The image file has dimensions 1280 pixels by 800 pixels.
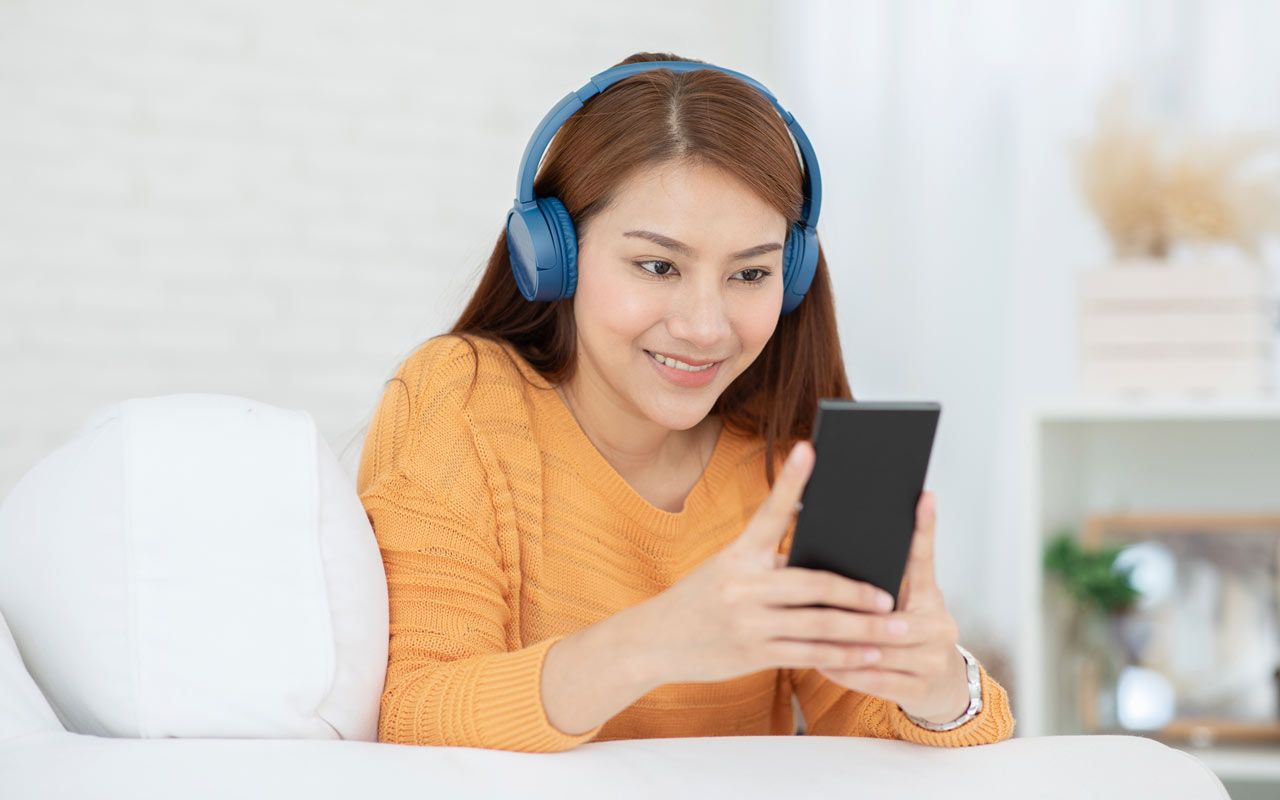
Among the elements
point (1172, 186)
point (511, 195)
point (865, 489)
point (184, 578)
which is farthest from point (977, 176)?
point (184, 578)

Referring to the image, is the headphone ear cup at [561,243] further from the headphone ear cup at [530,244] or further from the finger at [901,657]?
the finger at [901,657]

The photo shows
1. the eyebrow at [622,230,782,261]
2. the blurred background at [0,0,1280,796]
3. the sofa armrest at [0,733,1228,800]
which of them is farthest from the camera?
the blurred background at [0,0,1280,796]

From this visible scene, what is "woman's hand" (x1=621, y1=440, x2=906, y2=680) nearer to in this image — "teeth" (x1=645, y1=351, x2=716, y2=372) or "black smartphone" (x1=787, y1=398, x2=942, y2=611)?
"black smartphone" (x1=787, y1=398, x2=942, y2=611)

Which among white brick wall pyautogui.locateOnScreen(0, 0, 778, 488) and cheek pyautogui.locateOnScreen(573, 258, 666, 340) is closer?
cheek pyautogui.locateOnScreen(573, 258, 666, 340)

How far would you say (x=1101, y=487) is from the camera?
240 cm

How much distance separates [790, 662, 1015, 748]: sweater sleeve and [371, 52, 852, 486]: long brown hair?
0.24 m

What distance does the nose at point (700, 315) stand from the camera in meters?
1.14

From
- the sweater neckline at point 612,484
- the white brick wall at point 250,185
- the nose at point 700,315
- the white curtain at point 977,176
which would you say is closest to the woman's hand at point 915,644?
the nose at point 700,315

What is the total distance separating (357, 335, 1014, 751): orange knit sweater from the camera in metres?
0.93

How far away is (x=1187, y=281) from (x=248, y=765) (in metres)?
1.84

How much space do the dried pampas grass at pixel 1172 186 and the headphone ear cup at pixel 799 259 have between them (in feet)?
3.61

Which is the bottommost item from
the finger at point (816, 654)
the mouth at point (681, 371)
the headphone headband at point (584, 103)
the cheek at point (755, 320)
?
the finger at point (816, 654)

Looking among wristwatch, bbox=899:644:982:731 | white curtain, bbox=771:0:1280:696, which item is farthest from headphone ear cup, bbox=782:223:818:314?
white curtain, bbox=771:0:1280:696

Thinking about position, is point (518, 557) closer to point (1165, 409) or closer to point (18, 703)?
point (18, 703)
